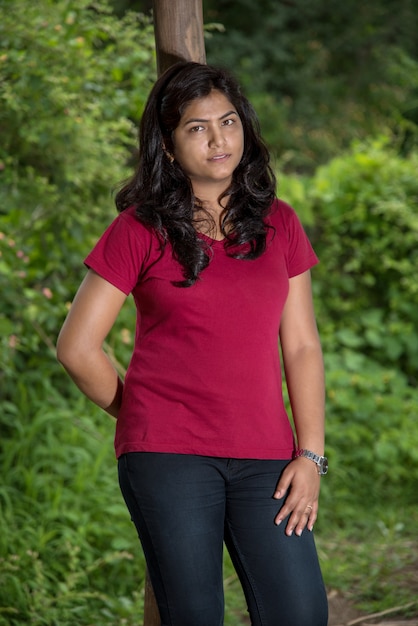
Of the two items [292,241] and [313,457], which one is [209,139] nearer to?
[292,241]

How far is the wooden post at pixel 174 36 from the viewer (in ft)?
8.87

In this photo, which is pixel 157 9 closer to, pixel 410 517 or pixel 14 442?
pixel 14 442

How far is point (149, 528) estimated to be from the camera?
2.20m

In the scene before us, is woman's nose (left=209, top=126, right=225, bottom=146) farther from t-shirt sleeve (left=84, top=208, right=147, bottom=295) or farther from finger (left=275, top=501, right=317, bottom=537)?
finger (left=275, top=501, right=317, bottom=537)

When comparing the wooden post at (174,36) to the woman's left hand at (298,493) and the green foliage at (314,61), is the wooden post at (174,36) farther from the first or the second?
the green foliage at (314,61)

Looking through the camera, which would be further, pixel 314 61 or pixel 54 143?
pixel 314 61

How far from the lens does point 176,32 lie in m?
2.71

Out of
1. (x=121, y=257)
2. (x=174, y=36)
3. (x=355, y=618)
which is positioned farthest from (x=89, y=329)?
(x=355, y=618)

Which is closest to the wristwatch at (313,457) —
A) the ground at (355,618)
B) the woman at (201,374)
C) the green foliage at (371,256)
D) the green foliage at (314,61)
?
the woman at (201,374)

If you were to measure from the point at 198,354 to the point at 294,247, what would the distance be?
46 centimetres

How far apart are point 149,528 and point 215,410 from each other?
0.34 metres

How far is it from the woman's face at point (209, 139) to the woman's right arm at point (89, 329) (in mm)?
407

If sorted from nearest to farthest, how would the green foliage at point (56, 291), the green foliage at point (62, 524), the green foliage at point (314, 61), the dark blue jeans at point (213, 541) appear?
the dark blue jeans at point (213, 541) → the green foliage at point (62, 524) → the green foliage at point (56, 291) → the green foliage at point (314, 61)

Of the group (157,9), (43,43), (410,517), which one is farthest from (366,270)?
(157,9)
